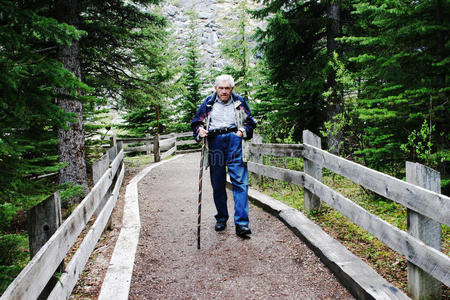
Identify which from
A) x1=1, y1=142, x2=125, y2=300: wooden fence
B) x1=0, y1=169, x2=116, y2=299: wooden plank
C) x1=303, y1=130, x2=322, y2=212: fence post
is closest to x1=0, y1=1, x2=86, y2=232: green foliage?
x1=1, y1=142, x2=125, y2=300: wooden fence

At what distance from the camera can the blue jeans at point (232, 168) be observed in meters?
4.59

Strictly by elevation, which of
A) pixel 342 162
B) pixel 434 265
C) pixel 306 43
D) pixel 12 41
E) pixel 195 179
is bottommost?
pixel 195 179

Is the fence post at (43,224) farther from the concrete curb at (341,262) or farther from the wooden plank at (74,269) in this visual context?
the concrete curb at (341,262)

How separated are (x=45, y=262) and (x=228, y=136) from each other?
304cm

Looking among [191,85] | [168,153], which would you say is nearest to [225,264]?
[168,153]

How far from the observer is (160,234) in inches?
196

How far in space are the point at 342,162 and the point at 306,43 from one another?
796 centimetres

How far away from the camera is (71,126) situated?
7.12m

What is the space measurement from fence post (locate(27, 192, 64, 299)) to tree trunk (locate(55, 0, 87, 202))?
16.1 ft

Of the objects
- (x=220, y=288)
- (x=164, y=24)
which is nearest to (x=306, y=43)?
(x=164, y=24)

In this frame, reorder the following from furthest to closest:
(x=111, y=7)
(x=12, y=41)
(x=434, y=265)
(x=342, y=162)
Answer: (x=111, y=7) → (x=342, y=162) → (x=434, y=265) → (x=12, y=41)

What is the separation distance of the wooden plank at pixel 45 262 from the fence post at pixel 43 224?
8 centimetres

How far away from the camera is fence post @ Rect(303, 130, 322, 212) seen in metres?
4.89

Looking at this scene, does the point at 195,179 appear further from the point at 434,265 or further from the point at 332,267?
the point at 434,265
